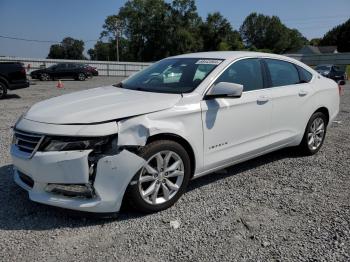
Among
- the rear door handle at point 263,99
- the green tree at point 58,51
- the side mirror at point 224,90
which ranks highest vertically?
the green tree at point 58,51

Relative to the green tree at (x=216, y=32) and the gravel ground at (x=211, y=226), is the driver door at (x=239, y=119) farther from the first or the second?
the green tree at (x=216, y=32)

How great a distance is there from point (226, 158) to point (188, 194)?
0.60 meters

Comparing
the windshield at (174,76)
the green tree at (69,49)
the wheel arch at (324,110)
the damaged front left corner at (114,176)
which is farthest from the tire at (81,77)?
the green tree at (69,49)

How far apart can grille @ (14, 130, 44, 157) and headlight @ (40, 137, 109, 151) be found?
8 cm

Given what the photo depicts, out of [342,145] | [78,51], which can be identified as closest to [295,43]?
[78,51]

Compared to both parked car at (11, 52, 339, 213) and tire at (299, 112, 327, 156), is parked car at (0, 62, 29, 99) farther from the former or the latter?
tire at (299, 112, 327, 156)

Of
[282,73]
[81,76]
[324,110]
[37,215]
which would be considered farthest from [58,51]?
[37,215]

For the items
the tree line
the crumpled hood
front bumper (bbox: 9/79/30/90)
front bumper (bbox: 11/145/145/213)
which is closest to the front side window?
the crumpled hood

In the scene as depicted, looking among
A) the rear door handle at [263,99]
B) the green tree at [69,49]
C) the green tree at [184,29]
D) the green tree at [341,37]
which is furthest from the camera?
the green tree at [69,49]

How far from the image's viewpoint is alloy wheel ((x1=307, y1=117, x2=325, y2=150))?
5508mm

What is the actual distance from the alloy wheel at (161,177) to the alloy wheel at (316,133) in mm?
2640

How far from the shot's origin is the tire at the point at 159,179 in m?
3.43

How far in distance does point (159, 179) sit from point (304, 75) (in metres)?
3.04

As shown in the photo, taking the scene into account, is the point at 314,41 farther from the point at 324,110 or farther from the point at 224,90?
the point at 224,90
